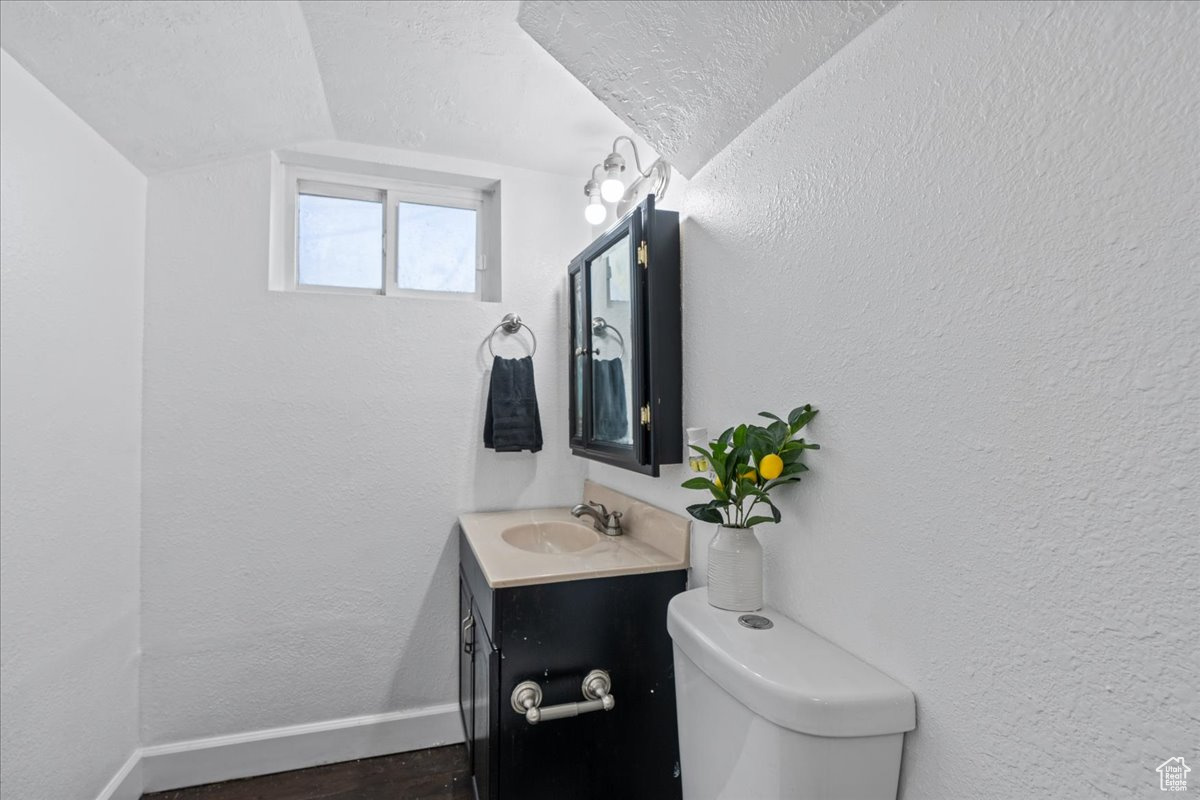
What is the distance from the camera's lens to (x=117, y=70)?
48.4 inches

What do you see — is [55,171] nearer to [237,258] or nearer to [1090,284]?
[237,258]

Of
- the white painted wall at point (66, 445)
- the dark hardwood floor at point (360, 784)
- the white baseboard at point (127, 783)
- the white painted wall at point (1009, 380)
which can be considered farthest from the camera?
the dark hardwood floor at point (360, 784)

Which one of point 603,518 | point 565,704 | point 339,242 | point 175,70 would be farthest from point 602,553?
point 175,70

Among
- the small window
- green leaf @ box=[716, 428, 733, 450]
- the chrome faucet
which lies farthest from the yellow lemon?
the small window

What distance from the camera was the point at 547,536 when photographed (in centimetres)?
176

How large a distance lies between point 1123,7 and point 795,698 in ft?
2.63

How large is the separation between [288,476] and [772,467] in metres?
1.52

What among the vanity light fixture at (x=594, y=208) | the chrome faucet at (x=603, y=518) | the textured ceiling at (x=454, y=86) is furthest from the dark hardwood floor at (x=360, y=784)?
the textured ceiling at (x=454, y=86)

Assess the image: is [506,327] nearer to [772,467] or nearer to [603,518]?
[603,518]

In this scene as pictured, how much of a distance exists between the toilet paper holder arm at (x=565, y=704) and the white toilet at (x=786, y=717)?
12.4 inches

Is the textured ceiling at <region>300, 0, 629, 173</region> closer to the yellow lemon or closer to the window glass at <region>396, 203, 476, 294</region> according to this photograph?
the window glass at <region>396, 203, 476, 294</region>

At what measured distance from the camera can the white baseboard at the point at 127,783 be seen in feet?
4.66

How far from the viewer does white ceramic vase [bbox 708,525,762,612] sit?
94 centimetres

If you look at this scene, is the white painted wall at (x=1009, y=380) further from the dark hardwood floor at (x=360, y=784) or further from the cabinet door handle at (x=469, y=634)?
the dark hardwood floor at (x=360, y=784)
